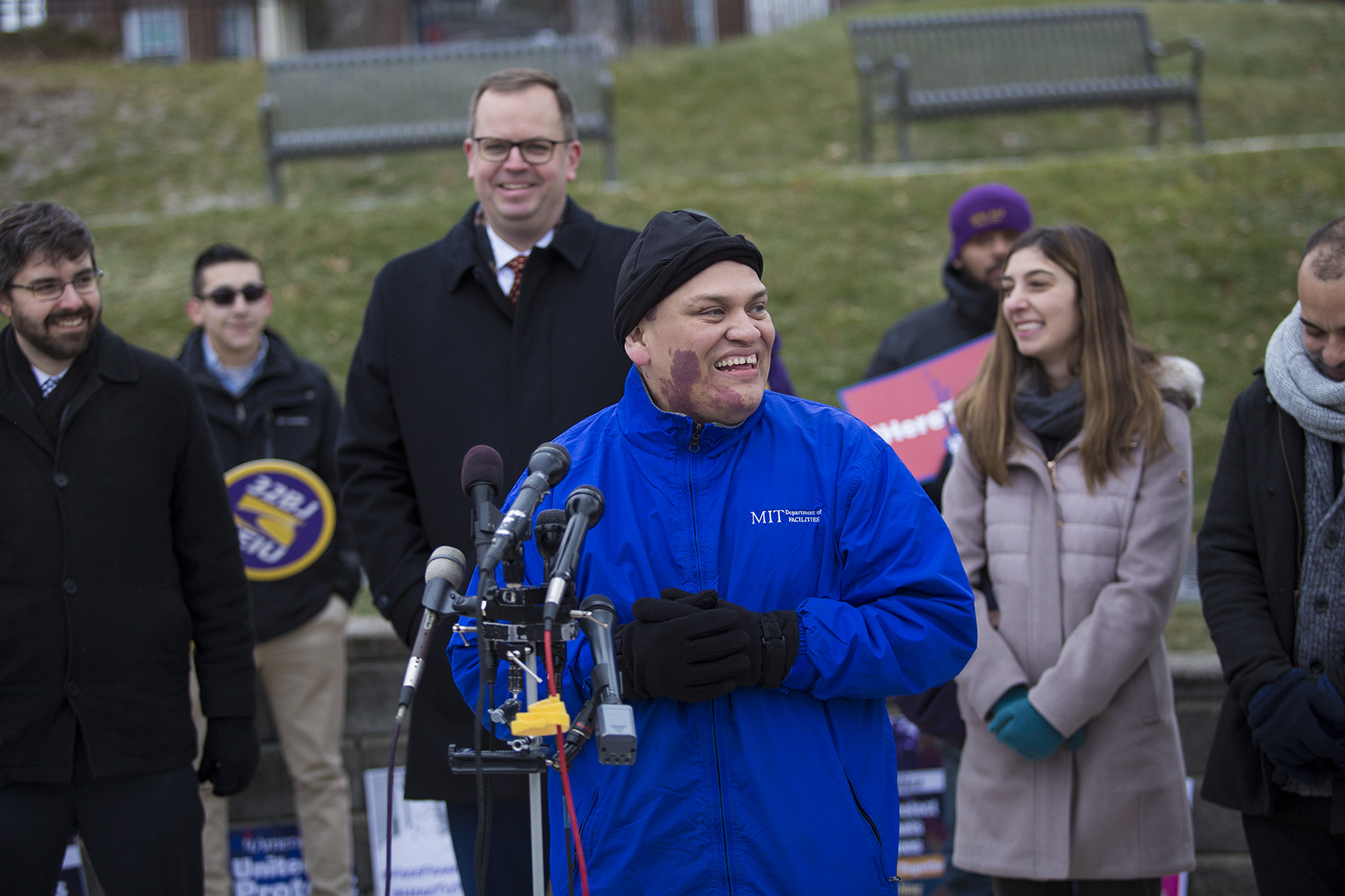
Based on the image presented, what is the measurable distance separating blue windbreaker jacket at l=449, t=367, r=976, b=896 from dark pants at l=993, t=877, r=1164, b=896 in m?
1.40

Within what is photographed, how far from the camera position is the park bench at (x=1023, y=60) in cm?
1105

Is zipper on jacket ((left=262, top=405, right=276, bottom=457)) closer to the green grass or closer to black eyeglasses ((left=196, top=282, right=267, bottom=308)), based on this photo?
black eyeglasses ((left=196, top=282, right=267, bottom=308))

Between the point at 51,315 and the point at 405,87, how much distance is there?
331 inches

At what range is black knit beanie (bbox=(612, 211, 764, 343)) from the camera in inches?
99.7

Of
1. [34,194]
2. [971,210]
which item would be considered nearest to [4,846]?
[971,210]

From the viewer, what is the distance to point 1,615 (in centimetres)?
343

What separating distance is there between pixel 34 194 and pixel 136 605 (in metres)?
9.46

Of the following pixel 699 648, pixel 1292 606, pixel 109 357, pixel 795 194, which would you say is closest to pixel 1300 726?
pixel 1292 606

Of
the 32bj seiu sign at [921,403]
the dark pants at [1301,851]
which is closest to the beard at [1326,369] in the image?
the dark pants at [1301,851]

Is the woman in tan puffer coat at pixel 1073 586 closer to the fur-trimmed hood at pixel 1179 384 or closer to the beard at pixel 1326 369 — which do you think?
the fur-trimmed hood at pixel 1179 384

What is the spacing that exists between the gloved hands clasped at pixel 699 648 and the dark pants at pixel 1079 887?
6.12 ft

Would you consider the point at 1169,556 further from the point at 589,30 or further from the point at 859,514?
the point at 589,30

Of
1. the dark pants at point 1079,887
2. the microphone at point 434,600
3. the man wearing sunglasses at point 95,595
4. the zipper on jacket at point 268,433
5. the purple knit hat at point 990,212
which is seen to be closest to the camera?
the microphone at point 434,600

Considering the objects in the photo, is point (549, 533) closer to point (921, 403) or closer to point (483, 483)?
point (483, 483)
